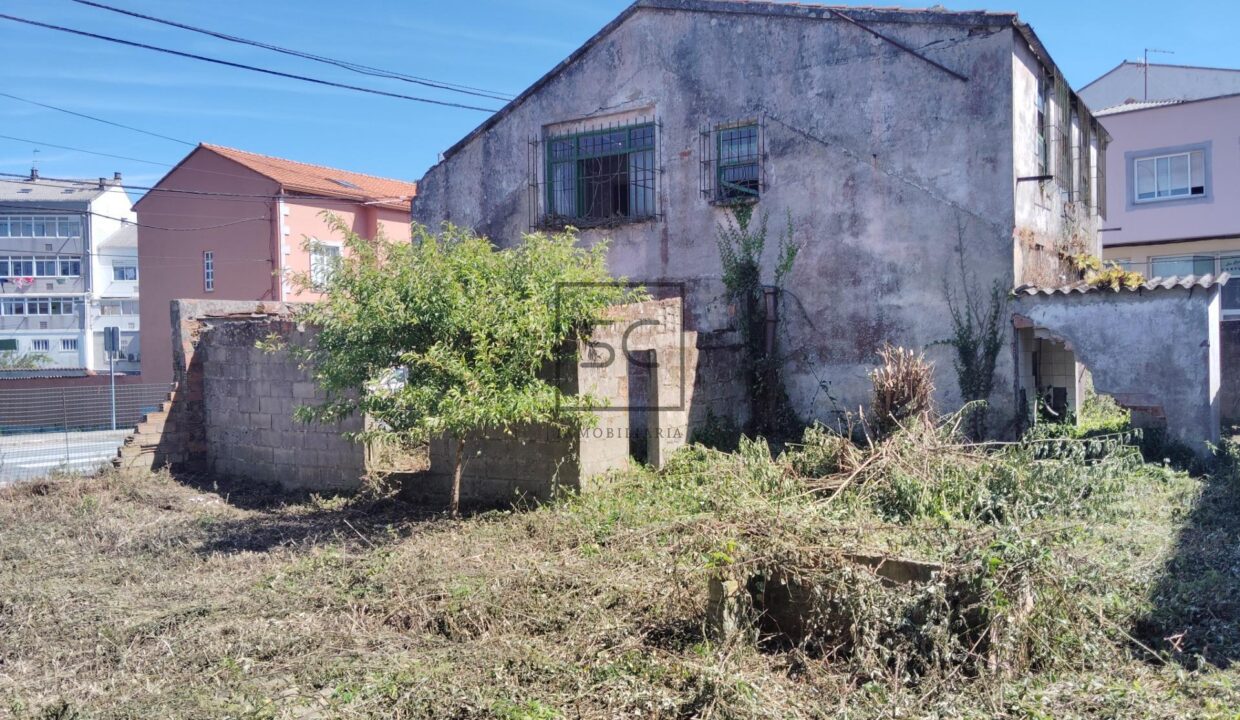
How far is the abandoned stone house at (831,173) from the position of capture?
11008mm

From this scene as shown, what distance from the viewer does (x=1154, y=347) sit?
10180 mm

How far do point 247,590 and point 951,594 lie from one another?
203 inches

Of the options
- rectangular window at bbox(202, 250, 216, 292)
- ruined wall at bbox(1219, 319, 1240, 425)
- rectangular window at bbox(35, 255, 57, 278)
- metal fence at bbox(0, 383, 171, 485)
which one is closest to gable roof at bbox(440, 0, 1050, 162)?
ruined wall at bbox(1219, 319, 1240, 425)

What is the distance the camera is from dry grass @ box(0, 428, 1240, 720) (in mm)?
4555

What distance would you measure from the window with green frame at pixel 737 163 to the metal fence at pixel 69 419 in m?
10.7

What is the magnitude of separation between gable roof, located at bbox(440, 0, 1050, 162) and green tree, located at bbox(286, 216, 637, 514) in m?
Result: 5.86

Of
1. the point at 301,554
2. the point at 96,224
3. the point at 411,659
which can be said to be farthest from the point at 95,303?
the point at 411,659

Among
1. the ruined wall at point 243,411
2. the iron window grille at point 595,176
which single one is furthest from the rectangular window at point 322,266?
the iron window grille at point 595,176

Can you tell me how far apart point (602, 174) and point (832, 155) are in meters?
3.83

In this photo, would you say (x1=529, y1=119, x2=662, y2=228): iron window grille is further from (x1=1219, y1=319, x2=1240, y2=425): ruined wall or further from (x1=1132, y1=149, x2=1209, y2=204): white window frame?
(x1=1132, y1=149, x2=1209, y2=204): white window frame

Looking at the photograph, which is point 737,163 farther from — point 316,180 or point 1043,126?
point 316,180

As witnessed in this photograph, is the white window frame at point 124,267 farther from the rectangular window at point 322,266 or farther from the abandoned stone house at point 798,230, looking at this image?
the rectangular window at point 322,266

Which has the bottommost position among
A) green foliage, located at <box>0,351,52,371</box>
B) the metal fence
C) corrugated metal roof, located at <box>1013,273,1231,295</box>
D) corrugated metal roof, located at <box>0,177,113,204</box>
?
the metal fence

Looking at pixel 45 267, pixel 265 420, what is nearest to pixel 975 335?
pixel 265 420
